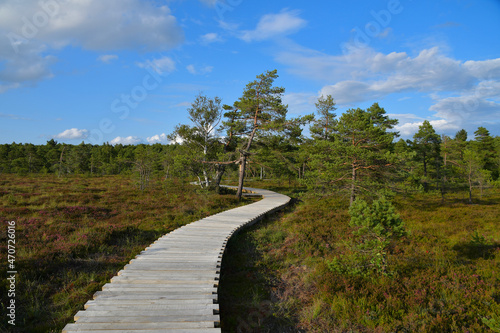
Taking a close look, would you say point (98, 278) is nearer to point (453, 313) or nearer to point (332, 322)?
point (332, 322)

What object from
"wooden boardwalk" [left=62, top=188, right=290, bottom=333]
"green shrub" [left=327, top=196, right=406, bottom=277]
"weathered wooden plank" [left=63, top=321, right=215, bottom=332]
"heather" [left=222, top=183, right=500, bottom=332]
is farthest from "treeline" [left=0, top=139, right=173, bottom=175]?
"weathered wooden plank" [left=63, top=321, right=215, bottom=332]

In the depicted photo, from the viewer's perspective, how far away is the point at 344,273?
6.75m

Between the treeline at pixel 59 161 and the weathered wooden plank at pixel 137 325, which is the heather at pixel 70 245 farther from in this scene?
the treeline at pixel 59 161

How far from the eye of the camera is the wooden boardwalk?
4.05m

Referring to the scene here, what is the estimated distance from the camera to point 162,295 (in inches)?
198

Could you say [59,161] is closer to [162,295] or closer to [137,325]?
[162,295]

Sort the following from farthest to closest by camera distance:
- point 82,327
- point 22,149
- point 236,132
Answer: point 22,149 → point 236,132 → point 82,327

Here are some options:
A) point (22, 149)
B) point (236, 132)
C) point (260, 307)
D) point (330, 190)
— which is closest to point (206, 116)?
point (236, 132)

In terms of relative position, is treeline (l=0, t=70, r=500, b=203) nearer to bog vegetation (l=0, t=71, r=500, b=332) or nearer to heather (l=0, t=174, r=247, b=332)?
bog vegetation (l=0, t=71, r=500, b=332)

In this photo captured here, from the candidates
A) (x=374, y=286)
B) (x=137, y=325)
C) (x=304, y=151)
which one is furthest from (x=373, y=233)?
(x=304, y=151)

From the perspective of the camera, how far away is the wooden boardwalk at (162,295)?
4055 millimetres

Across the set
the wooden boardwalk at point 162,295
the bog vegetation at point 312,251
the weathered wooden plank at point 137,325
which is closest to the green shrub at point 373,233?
the bog vegetation at point 312,251

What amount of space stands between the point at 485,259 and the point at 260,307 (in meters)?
7.26

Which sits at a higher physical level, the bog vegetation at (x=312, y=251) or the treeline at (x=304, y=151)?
the treeline at (x=304, y=151)
